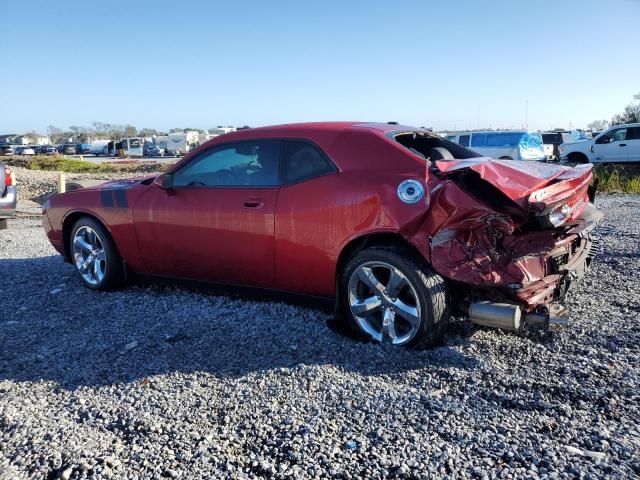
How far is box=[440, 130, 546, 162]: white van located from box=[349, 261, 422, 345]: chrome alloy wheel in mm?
17705

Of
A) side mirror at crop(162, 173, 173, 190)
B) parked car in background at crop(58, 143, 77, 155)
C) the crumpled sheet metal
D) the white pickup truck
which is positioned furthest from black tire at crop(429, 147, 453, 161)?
parked car in background at crop(58, 143, 77, 155)

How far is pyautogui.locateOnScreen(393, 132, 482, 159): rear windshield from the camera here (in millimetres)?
4172

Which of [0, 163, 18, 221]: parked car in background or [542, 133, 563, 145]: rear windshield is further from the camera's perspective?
[542, 133, 563, 145]: rear windshield

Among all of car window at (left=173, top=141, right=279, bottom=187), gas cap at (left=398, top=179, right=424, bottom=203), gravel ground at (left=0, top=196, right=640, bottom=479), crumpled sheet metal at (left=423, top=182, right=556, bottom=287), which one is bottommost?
gravel ground at (left=0, top=196, right=640, bottom=479)

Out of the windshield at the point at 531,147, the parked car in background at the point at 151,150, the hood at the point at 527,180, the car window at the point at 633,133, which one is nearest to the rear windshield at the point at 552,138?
the car window at the point at 633,133

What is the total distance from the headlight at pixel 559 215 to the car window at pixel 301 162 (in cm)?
148

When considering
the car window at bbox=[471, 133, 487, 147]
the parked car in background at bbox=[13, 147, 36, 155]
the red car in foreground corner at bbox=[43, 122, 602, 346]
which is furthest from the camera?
the parked car in background at bbox=[13, 147, 36, 155]

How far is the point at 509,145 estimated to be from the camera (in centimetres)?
2108

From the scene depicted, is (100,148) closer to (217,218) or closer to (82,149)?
(82,149)

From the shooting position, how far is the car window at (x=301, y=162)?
4.11 meters

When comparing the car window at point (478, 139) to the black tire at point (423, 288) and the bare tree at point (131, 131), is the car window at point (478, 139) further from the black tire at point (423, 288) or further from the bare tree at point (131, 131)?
the bare tree at point (131, 131)

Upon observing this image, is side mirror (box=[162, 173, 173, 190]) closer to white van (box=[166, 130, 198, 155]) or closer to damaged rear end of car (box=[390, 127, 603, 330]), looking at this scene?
damaged rear end of car (box=[390, 127, 603, 330])

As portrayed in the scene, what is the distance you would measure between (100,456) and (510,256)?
254 cm

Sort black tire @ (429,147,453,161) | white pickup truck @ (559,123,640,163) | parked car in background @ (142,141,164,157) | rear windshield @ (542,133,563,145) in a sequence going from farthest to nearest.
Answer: parked car in background @ (142,141,164,157) → rear windshield @ (542,133,563,145) → white pickup truck @ (559,123,640,163) → black tire @ (429,147,453,161)
